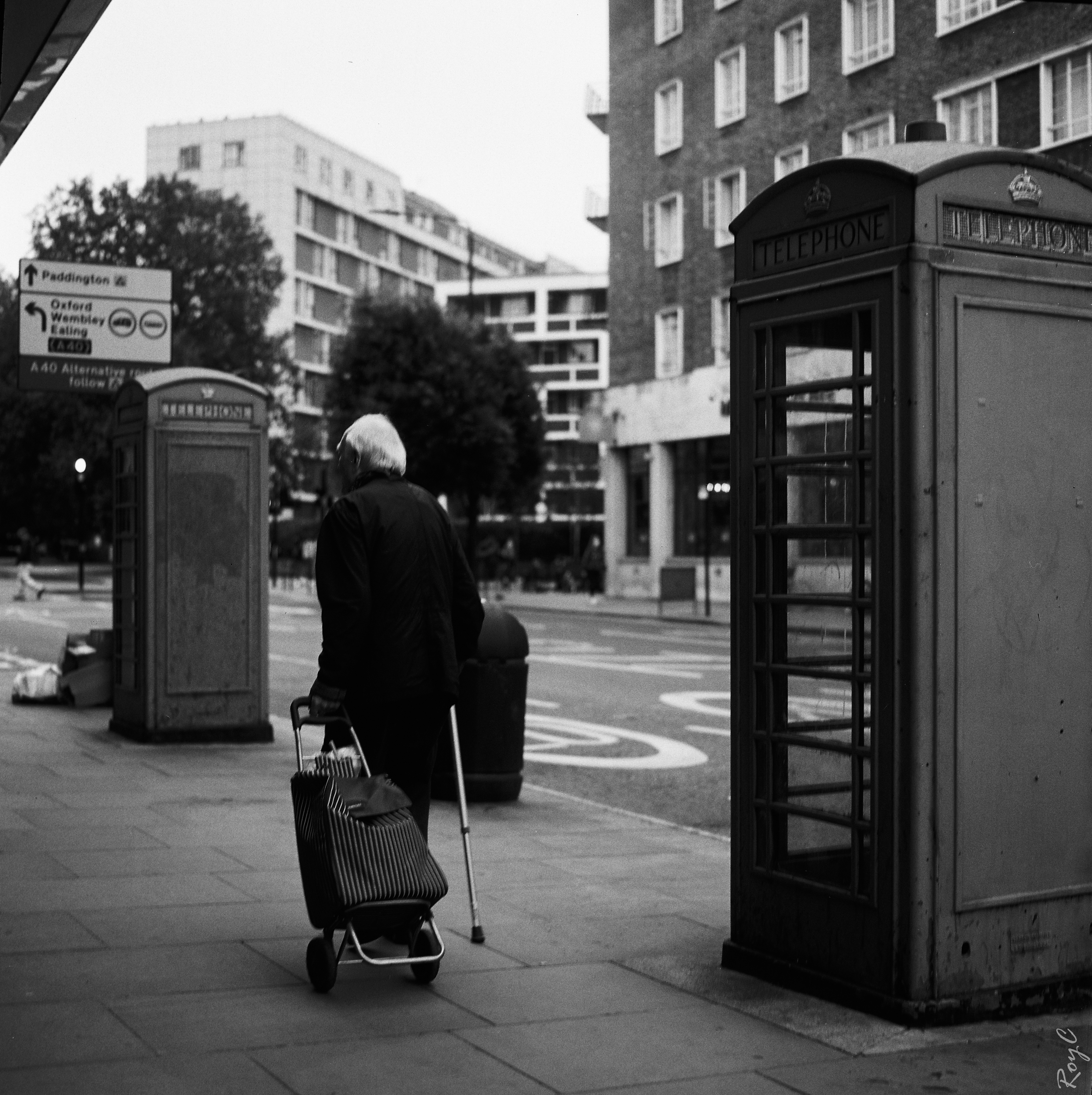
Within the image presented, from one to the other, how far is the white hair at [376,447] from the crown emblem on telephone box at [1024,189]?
2233 mm

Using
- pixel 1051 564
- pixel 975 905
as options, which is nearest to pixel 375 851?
pixel 975 905

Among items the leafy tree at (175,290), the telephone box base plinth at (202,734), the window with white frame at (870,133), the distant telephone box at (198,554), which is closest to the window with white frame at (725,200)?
the window with white frame at (870,133)

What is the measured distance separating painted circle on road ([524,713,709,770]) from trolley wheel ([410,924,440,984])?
20.0 feet

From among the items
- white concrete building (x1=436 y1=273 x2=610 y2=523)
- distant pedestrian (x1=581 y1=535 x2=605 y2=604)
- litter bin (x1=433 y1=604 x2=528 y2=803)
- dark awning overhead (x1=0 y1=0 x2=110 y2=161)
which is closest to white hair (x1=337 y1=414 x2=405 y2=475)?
dark awning overhead (x1=0 y1=0 x2=110 y2=161)

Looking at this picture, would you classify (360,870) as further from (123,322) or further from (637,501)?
(637,501)

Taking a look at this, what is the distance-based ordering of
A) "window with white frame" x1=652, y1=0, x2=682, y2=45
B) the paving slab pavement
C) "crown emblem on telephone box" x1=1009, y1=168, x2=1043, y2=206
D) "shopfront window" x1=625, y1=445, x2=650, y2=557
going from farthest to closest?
1. "shopfront window" x1=625, y1=445, x2=650, y2=557
2. "window with white frame" x1=652, y1=0, x2=682, y2=45
3. "crown emblem on telephone box" x1=1009, y1=168, x2=1043, y2=206
4. the paving slab pavement

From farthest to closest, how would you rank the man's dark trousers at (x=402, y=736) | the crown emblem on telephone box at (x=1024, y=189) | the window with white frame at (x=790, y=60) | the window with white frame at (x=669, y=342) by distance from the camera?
the window with white frame at (x=669, y=342) → the window with white frame at (x=790, y=60) → the man's dark trousers at (x=402, y=736) → the crown emblem on telephone box at (x=1024, y=189)

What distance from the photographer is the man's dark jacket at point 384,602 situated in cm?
567

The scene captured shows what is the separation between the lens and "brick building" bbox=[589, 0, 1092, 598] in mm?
31875

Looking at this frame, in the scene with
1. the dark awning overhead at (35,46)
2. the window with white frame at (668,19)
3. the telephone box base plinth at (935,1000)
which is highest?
the window with white frame at (668,19)

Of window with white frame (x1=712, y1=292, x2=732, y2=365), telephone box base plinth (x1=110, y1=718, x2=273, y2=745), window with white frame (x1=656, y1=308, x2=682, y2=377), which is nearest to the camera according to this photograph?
telephone box base plinth (x1=110, y1=718, x2=273, y2=745)

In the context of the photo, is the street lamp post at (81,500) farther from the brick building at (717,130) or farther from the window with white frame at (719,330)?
the window with white frame at (719,330)

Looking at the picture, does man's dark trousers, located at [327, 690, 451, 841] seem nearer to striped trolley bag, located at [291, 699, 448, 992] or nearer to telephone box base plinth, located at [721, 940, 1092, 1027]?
striped trolley bag, located at [291, 699, 448, 992]

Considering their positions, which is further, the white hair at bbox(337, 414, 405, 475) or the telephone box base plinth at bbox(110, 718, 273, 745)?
the telephone box base plinth at bbox(110, 718, 273, 745)
